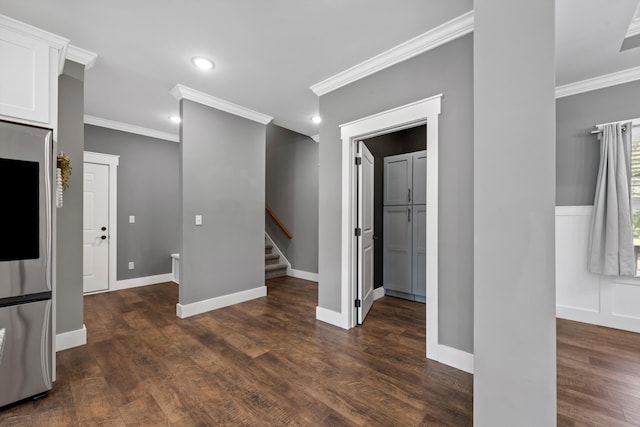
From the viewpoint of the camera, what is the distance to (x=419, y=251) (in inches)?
150

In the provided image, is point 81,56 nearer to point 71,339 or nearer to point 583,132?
point 71,339

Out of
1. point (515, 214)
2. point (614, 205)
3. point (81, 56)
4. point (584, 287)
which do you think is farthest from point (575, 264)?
point (81, 56)

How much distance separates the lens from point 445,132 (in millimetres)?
2275

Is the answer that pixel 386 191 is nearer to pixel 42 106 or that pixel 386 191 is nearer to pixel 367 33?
pixel 367 33

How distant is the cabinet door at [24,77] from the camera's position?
6.08 feet

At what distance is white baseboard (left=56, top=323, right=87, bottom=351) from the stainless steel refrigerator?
80 cm

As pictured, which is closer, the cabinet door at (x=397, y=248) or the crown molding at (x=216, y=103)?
the crown molding at (x=216, y=103)

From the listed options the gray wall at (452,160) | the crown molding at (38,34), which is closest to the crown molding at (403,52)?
the gray wall at (452,160)

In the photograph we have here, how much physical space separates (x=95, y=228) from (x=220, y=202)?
2.32 m

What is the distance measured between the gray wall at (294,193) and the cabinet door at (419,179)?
196 cm

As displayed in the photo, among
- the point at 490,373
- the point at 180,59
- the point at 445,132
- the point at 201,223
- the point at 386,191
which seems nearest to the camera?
the point at 490,373

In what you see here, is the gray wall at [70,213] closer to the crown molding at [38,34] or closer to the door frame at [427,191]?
the crown molding at [38,34]

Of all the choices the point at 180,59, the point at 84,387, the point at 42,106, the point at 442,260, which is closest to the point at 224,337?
the point at 84,387

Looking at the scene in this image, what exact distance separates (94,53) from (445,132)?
3245 millimetres
